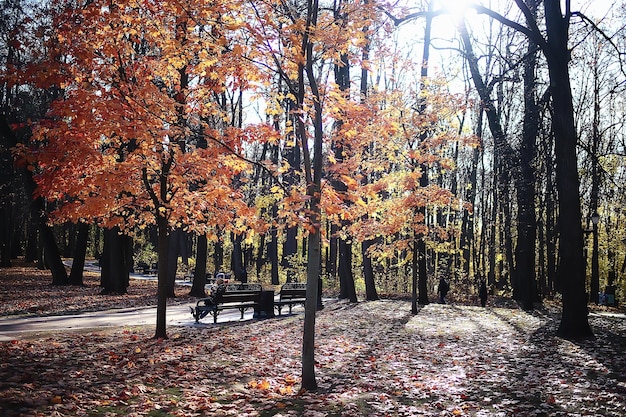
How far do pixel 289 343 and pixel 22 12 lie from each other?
2113 cm

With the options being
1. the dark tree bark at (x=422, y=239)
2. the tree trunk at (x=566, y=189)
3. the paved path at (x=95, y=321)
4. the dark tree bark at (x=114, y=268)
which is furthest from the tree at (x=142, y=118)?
the dark tree bark at (x=114, y=268)

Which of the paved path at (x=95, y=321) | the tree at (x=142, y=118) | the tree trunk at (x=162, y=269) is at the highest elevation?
the tree at (x=142, y=118)

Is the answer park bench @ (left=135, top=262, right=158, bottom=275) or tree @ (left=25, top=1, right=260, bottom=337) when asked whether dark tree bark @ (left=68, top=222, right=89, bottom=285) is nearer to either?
tree @ (left=25, top=1, right=260, bottom=337)

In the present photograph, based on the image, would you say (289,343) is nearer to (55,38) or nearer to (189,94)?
(189,94)

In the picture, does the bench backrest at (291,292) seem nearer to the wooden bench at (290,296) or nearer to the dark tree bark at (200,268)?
the wooden bench at (290,296)

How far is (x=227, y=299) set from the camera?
1419cm

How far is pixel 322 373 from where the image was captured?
809cm

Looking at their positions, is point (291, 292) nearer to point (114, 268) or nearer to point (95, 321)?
point (95, 321)

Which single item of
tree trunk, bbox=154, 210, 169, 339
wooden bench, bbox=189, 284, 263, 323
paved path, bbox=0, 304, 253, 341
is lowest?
paved path, bbox=0, 304, 253, 341

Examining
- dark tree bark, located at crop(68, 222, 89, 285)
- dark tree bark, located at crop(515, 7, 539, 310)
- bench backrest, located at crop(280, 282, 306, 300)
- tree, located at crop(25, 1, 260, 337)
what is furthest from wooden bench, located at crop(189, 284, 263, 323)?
dark tree bark, located at crop(68, 222, 89, 285)

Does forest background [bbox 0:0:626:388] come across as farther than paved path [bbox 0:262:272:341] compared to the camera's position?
No

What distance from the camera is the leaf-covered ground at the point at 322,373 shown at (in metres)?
5.79

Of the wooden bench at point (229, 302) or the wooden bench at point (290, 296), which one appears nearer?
the wooden bench at point (229, 302)

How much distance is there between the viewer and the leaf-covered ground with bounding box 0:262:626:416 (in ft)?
19.0
